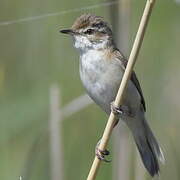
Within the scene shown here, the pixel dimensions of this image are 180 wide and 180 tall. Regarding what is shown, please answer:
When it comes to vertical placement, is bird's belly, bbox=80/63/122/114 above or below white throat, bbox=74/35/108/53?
below

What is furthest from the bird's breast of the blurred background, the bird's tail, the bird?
the bird's tail

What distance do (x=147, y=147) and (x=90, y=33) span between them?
694 millimetres

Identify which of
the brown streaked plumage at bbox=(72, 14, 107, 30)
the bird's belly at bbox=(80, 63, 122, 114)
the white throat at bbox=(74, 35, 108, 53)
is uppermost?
the brown streaked plumage at bbox=(72, 14, 107, 30)

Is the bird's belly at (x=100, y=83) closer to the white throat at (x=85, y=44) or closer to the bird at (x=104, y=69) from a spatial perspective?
the bird at (x=104, y=69)

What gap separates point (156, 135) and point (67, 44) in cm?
124

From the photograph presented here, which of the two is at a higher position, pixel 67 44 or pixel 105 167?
pixel 67 44

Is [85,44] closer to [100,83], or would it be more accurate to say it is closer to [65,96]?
[100,83]

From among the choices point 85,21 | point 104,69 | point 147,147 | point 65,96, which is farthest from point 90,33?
point 65,96

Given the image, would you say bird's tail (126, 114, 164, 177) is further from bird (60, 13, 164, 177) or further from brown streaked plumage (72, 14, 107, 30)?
brown streaked plumage (72, 14, 107, 30)

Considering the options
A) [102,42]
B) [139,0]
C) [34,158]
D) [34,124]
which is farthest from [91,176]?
[139,0]

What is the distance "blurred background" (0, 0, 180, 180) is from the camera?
157 inches

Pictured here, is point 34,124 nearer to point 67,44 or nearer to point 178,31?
point 67,44

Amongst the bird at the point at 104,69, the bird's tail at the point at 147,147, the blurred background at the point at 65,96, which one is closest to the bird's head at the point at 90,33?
the bird at the point at 104,69

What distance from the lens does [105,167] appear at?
4.42 m
